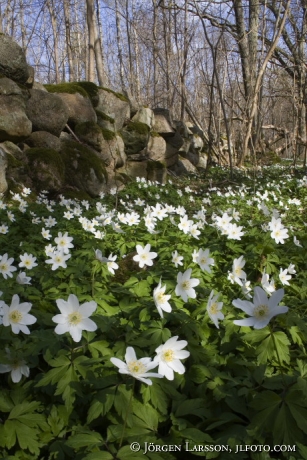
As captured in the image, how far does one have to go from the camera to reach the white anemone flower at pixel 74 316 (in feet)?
5.13

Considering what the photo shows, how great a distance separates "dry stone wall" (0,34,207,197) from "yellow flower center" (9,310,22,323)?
5090 mm

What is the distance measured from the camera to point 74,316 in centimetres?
159

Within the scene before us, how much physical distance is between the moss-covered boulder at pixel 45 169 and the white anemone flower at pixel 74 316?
6.21 metres

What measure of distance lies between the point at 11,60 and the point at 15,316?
7.67 meters

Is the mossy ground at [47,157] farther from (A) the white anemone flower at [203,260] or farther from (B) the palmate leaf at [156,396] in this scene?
(B) the palmate leaf at [156,396]

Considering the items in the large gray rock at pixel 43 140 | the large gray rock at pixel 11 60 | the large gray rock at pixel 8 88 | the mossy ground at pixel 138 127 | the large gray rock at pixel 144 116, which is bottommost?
the large gray rock at pixel 43 140

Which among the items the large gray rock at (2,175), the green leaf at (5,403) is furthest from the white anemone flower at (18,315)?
the large gray rock at (2,175)

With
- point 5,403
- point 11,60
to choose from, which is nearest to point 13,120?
point 11,60

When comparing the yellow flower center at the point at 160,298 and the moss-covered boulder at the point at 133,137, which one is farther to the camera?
the moss-covered boulder at the point at 133,137

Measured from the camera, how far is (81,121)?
9.38 meters

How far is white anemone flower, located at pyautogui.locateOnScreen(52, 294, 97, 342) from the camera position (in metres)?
Answer: 1.56

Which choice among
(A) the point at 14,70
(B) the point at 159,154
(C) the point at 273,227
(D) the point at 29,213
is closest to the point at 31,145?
(A) the point at 14,70

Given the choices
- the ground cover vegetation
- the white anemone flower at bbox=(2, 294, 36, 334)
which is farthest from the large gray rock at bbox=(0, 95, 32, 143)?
the white anemone flower at bbox=(2, 294, 36, 334)

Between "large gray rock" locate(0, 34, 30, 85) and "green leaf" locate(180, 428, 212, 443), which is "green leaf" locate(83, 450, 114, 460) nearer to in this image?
"green leaf" locate(180, 428, 212, 443)
